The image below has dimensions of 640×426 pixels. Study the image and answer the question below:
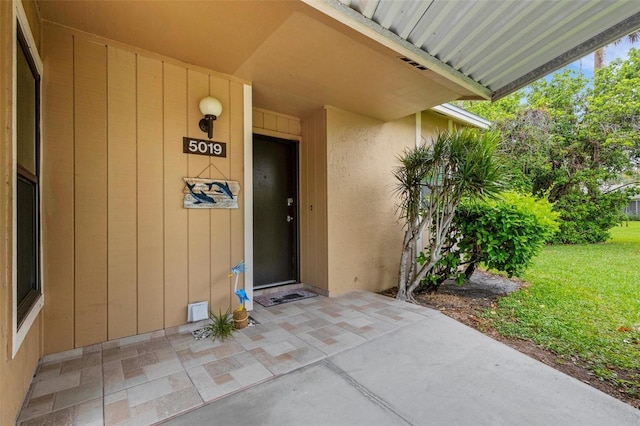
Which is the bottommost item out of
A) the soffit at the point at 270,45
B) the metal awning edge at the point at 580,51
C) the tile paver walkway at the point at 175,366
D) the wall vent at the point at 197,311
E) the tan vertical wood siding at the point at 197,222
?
the tile paver walkway at the point at 175,366

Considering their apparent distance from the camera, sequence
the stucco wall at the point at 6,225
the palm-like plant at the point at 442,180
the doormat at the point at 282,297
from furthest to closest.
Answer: the doormat at the point at 282,297 < the palm-like plant at the point at 442,180 < the stucco wall at the point at 6,225

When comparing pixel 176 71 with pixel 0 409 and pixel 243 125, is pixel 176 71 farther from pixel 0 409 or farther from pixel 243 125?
pixel 0 409

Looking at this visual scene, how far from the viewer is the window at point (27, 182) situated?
5.39ft

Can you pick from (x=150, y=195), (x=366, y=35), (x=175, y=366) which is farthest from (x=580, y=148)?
(x=175, y=366)

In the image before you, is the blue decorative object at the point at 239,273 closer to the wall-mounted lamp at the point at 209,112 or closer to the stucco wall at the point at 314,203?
the stucco wall at the point at 314,203

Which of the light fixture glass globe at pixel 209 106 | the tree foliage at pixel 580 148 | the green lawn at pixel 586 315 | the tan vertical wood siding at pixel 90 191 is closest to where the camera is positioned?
the tan vertical wood siding at pixel 90 191

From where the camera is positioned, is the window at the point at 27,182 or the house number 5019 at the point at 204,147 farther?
the house number 5019 at the point at 204,147

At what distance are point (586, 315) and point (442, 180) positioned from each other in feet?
7.55

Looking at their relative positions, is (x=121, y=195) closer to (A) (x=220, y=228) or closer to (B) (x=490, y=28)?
(A) (x=220, y=228)

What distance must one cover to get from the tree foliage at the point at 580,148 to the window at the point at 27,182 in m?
10.6

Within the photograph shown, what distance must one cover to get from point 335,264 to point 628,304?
3821mm

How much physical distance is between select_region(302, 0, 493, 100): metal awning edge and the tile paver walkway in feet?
8.55

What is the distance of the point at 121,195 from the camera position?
2430 millimetres

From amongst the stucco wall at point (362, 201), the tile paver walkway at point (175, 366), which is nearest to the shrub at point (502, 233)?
the stucco wall at point (362, 201)
